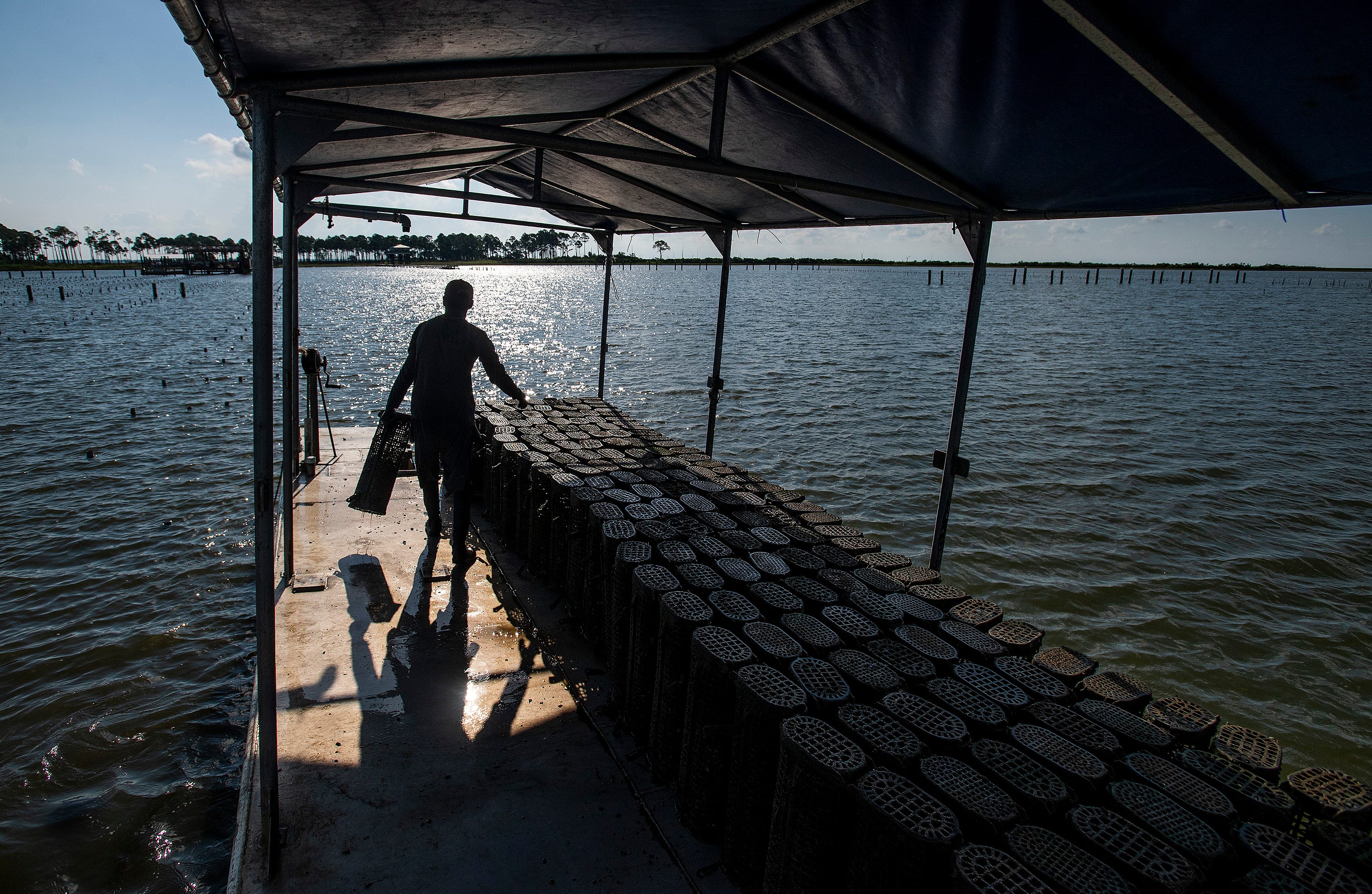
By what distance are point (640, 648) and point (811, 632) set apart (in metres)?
0.91

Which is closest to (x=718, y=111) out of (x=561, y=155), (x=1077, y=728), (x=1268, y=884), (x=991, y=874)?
(x=561, y=155)

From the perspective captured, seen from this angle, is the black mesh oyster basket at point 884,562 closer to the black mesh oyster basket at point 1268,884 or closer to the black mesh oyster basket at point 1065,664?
the black mesh oyster basket at point 1065,664

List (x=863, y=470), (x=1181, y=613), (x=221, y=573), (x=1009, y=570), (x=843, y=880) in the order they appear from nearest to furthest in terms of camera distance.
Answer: (x=843, y=880) < (x=221, y=573) < (x=1181, y=613) < (x=1009, y=570) < (x=863, y=470)

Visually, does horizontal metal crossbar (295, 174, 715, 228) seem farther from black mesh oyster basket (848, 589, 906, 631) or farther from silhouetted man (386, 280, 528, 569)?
black mesh oyster basket (848, 589, 906, 631)

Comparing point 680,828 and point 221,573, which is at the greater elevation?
point 680,828

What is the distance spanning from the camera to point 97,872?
4.03 m

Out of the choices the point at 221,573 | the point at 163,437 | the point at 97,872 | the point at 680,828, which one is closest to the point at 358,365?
the point at 163,437

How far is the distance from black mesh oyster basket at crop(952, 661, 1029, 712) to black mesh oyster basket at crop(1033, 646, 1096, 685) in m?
0.29

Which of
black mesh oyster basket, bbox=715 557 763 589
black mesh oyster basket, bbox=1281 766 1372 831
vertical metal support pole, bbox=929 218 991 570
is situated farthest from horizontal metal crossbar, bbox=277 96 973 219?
black mesh oyster basket, bbox=1281 766 1372 831

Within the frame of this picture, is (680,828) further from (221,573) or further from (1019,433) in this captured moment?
(1019,433)

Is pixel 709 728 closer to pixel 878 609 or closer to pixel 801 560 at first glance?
pixel 878 609

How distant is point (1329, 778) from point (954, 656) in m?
1.28

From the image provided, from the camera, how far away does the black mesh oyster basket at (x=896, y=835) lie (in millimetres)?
1986

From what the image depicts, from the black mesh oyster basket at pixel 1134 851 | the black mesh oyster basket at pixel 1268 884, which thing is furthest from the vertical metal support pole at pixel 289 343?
the black mesh oyster basket at pixel 1268 884
